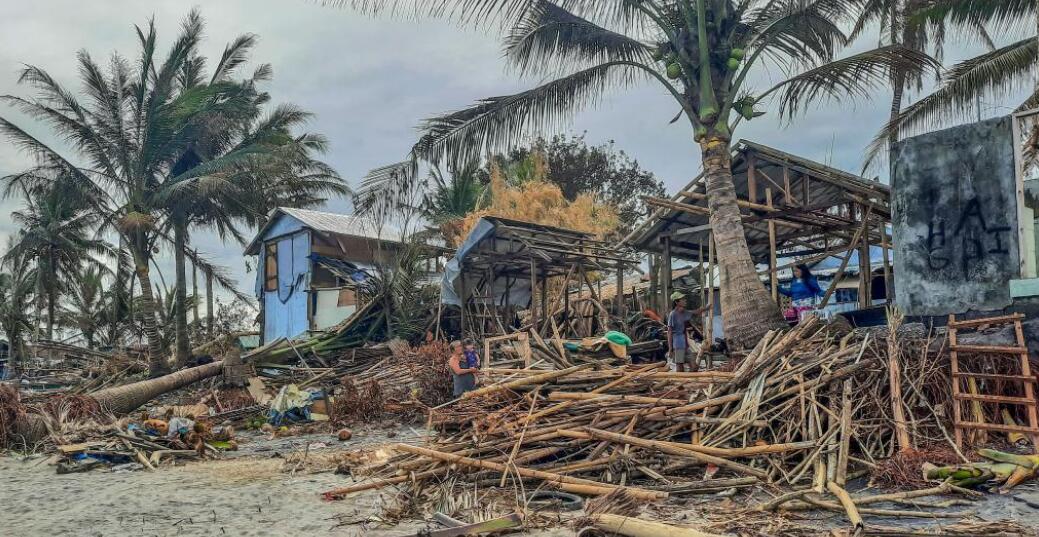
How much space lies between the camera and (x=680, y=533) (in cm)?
500

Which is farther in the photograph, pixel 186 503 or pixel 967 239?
pixel 967 239

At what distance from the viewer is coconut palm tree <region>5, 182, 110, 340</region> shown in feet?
86.3

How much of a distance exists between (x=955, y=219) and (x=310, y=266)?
17.7m

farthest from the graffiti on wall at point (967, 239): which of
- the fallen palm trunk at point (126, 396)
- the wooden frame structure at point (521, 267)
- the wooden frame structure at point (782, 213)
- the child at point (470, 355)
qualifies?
the fallen palm trunk at point (126, 396)

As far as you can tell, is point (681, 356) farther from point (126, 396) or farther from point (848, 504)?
point (126, 396)

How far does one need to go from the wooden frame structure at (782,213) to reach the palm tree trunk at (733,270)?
906 mm

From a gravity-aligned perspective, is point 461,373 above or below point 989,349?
below

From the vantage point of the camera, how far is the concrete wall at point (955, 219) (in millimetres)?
8562

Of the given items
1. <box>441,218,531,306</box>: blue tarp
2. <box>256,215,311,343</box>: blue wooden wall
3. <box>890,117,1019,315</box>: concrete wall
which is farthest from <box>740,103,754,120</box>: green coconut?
<box>256,215,311,343</box>: blue wooden wall

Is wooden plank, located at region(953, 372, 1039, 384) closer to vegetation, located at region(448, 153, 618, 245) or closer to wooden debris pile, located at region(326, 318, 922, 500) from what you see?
wooden debris pile, located at region(326, 318, 922, 500)

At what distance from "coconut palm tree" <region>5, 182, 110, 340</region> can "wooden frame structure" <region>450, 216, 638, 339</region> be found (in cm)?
1342

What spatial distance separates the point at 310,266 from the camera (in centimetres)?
2261

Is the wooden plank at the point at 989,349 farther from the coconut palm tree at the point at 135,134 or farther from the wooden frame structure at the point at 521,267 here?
the coconut palm tree at the point at 135,134

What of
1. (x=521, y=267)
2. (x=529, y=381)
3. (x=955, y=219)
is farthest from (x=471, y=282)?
(x=955, y=219)
